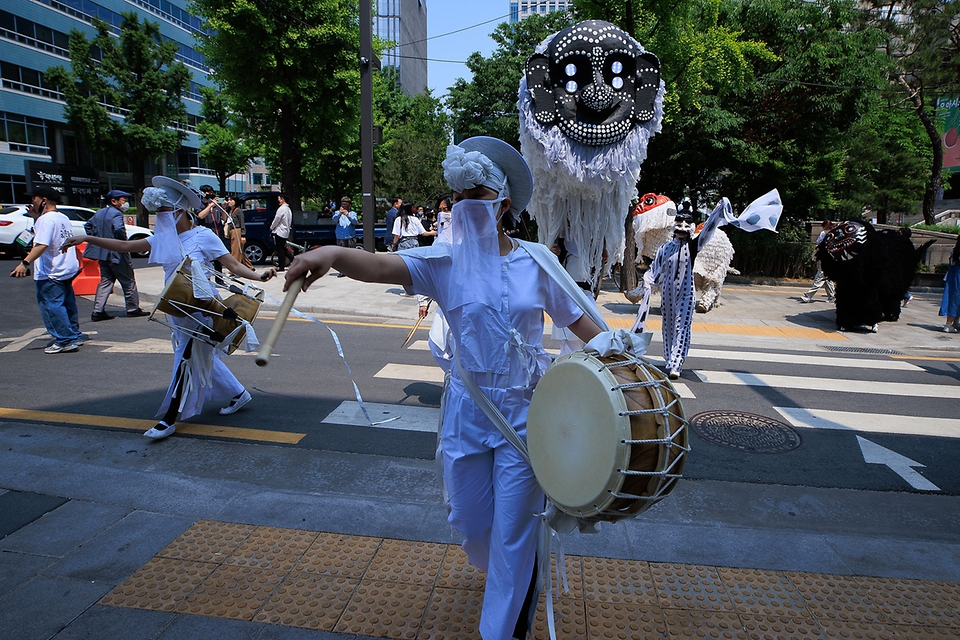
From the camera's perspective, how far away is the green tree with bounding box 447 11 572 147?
19844mm

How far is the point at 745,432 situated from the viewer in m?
5.33

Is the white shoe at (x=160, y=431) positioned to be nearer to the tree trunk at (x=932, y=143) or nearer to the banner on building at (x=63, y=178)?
the tree trunk at (x=932, y=143)

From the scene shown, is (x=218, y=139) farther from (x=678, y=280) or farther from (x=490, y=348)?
(x=490, y=348)

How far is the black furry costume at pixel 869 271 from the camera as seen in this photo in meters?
10.3

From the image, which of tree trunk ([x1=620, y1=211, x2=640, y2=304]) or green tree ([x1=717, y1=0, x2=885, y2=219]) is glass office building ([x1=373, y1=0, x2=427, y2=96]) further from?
tree trunk ([x1=620, y1=211, x2=640, y2=304])

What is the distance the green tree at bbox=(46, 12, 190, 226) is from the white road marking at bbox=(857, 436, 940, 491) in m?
35.0

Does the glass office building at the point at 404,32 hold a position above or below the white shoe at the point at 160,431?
above

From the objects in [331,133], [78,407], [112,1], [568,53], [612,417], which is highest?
[112,1]

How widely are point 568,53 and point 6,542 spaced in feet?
15.6

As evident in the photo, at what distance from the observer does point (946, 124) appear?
114 ft

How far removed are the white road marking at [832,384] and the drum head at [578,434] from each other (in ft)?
17.2

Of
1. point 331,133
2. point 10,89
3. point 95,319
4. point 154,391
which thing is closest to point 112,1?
point 10,89

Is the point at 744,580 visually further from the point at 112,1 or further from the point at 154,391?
the point at 112,1

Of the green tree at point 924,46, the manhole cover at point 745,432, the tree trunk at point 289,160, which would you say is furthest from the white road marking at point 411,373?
the green tree at point 924,46
